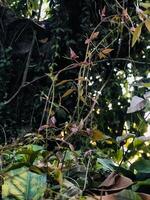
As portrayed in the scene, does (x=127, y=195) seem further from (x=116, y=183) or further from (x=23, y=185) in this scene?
(x=23, y=185)

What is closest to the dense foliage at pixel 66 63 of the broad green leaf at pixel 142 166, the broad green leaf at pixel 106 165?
the broad green leaf at pixel 106 165

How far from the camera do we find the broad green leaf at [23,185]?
38.7 inches

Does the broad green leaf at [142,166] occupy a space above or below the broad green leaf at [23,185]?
above

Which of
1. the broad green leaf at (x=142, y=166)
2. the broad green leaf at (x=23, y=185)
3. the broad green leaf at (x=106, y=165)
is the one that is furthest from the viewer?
the broad green leaf at (x=106, y=165)

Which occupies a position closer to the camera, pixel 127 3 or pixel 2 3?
pixel 127 3

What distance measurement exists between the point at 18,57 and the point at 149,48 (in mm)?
956

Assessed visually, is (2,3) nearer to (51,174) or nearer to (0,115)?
(0,115)

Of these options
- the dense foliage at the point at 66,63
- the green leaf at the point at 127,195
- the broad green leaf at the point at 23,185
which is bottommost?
the green leaf at the point at 127,195

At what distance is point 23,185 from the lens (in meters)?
1.01

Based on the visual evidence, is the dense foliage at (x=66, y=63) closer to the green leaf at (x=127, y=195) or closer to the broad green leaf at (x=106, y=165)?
the broad green leaf at (x=106, y=165)

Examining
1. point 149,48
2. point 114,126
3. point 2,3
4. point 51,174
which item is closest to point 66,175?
point 51,174

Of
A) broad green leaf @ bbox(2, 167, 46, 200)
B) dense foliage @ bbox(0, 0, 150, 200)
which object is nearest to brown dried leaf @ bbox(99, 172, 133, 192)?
broad green leaf @ bbox(2, 167, 46, 200)

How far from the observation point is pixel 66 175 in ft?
3.74

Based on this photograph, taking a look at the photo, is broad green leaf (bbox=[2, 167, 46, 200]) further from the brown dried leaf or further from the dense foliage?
the dense foliage
